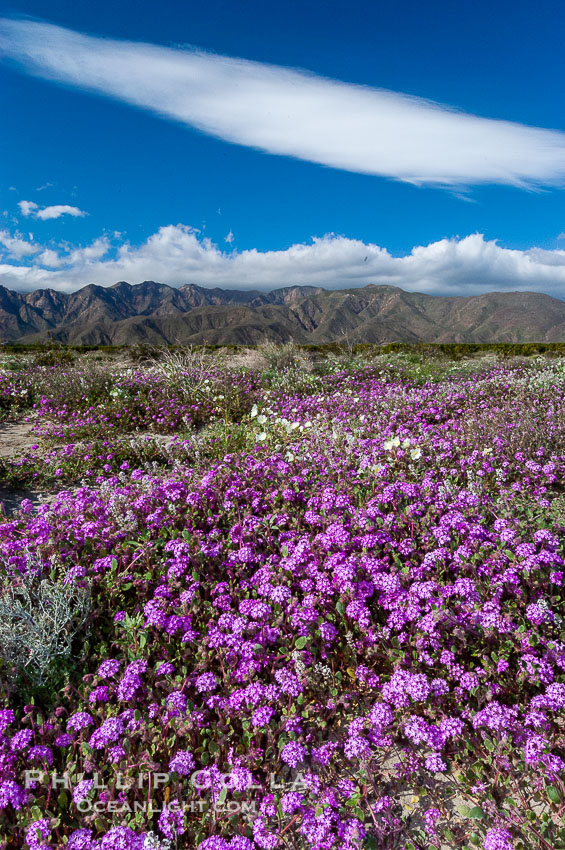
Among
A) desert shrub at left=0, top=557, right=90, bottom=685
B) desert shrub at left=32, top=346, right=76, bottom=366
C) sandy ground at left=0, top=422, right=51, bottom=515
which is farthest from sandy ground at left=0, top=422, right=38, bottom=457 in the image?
desert shrub at left=32, top=346, right=76, bottom=366

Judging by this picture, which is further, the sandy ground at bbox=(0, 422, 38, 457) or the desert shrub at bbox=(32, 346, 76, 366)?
the desert shrub at bbox=(32, 346, 76, 366)

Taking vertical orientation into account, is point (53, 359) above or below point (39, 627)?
above

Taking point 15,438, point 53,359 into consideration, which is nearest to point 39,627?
point 15,438

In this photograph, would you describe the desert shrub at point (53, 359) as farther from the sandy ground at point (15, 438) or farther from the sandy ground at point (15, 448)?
the sandy ground at point (15, 448)

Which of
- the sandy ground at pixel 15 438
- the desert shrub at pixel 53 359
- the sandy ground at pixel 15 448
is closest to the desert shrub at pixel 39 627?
the sandy ground at pixel 15 448

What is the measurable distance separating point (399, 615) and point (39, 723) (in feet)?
6.39

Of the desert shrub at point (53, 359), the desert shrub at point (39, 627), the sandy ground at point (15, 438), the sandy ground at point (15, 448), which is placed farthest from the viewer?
the desert shrub at point (53, 359)

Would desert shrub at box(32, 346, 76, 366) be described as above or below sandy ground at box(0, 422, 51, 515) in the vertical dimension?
above

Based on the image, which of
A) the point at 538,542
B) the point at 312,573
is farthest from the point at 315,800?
the point at 538,542

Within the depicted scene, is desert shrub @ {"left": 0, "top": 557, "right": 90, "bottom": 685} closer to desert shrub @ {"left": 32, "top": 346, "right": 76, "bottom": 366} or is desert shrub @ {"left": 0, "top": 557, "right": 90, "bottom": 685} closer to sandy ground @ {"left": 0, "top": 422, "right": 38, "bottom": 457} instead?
sandy ground @ {"left": 0, "top": 422, "right": 38, "bottom": 457}

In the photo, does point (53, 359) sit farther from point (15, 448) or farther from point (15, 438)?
point (15, 448)

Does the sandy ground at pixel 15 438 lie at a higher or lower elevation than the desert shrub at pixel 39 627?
lower

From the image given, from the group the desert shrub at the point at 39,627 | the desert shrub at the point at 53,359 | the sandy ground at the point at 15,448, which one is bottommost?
the sandy ground at the point at 15,448

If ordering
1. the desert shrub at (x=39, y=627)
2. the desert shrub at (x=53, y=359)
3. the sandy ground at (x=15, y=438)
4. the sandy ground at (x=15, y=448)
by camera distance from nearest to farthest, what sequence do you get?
the desert shrub at (x=39, y=627)
the sandy ground at (x=15, y=448)
the sandy ground at (x=15, y=438)
the desert shrub at (x=53, y=359)
